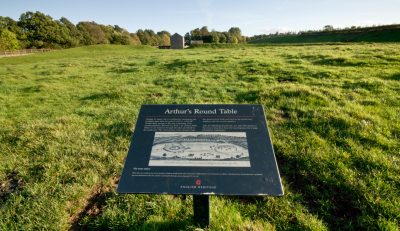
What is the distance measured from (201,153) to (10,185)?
13.3 feet

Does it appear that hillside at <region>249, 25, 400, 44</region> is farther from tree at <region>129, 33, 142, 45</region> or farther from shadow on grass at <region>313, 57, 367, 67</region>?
tree at <region>129, 33, 142, 45</region>

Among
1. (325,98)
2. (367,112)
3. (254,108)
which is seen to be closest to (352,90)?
(325,98)

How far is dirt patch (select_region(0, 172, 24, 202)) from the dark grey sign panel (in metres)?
2.89

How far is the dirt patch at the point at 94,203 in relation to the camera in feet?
14.4

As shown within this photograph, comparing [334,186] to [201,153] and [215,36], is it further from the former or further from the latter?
[215,36]

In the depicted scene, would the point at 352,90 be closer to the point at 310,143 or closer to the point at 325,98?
the point at 325,98

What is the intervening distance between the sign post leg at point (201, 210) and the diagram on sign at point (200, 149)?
0.46m

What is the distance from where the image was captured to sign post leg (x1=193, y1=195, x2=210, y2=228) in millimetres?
3627

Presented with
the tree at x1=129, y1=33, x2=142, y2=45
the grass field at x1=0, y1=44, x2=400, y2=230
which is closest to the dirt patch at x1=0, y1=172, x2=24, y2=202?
the grass field at x1=0, y1=44, x2=400, y2=230

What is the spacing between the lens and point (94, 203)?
4.82 meters

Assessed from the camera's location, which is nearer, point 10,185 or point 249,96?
point 10,185

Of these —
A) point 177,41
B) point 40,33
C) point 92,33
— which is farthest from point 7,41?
point 177,41

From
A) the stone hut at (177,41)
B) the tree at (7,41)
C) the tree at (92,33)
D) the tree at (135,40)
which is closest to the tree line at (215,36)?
the tree at (135,40)

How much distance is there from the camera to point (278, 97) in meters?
9.73
